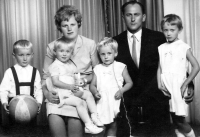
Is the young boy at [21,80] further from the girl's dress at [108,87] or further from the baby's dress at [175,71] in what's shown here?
the baby's dress at [175,71]

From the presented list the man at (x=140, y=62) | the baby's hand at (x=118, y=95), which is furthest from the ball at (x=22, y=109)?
the man at (x=140, y=62)

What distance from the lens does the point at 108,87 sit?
306 cm

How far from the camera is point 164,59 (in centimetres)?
318

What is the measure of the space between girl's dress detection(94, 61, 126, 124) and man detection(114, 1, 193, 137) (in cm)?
32

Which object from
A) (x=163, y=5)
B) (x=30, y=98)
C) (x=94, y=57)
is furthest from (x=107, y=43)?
(x=163, y=5)

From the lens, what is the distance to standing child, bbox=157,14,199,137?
A: 3008 millimetres

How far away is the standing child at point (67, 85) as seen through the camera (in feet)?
9.53

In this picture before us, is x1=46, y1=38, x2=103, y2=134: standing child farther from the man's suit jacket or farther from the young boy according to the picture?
the man's suit jacket

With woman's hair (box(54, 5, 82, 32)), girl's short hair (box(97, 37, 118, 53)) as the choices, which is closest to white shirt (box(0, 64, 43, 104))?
woman's hair (box(54, 5, 82, 32))

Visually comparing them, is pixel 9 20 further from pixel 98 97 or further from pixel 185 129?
pixel 185 129

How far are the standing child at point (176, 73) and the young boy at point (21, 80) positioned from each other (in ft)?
4.54

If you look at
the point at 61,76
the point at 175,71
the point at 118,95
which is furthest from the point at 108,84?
the point at 175,71

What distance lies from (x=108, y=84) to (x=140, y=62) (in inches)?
22.9

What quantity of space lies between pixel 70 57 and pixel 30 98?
2.18ft
